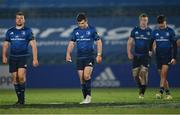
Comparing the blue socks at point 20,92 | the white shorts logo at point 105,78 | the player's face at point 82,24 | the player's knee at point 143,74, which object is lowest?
the white shorts logo at point 105,78

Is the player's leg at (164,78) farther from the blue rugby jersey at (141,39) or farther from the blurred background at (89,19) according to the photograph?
the blurred background at (89,19)

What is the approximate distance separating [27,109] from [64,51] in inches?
401

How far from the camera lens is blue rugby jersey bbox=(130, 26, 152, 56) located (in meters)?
16.8

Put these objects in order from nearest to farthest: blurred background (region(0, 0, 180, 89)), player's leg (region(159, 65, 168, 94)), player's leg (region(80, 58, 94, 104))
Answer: player's leg (region(80, 58, 94, 104)) → player's leg (region(159, 65, 168, 94)) → blurred background (region(0, 0, 180, 89))

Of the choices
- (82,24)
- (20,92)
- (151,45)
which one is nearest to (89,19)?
(151,45)

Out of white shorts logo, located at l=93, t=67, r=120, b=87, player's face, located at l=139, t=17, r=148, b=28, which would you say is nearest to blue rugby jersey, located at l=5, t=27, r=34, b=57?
player's face, located at l=139, t=17, r=148, b=28

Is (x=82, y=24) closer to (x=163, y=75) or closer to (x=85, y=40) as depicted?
(x=85, y=40)

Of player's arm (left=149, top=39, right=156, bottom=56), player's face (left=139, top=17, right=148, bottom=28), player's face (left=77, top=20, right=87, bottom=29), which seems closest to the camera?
player's face (left=77, top=20, right=87, bottom=29)

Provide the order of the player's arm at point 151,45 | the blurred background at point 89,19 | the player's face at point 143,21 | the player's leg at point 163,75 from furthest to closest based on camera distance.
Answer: the blurred background at point 89,19 < the player's arm at point 151,45 < the player's leg at point 163,75 < the player's face at point 143,21

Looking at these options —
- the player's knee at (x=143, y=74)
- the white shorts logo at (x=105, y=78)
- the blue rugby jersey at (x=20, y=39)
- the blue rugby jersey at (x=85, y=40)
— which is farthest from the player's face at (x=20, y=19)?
the white shorts logo at (x=105, y=78)

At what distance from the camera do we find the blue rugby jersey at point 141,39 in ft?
55.0

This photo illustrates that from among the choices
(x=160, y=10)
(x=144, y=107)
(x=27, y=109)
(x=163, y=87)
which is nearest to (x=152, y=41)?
(x=163, y=87)

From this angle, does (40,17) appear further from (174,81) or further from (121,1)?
(174,81)

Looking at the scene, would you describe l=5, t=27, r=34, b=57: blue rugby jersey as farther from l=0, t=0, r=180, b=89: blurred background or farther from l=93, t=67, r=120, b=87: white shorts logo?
l=0, t=0, r=180, b=89: blurred background
